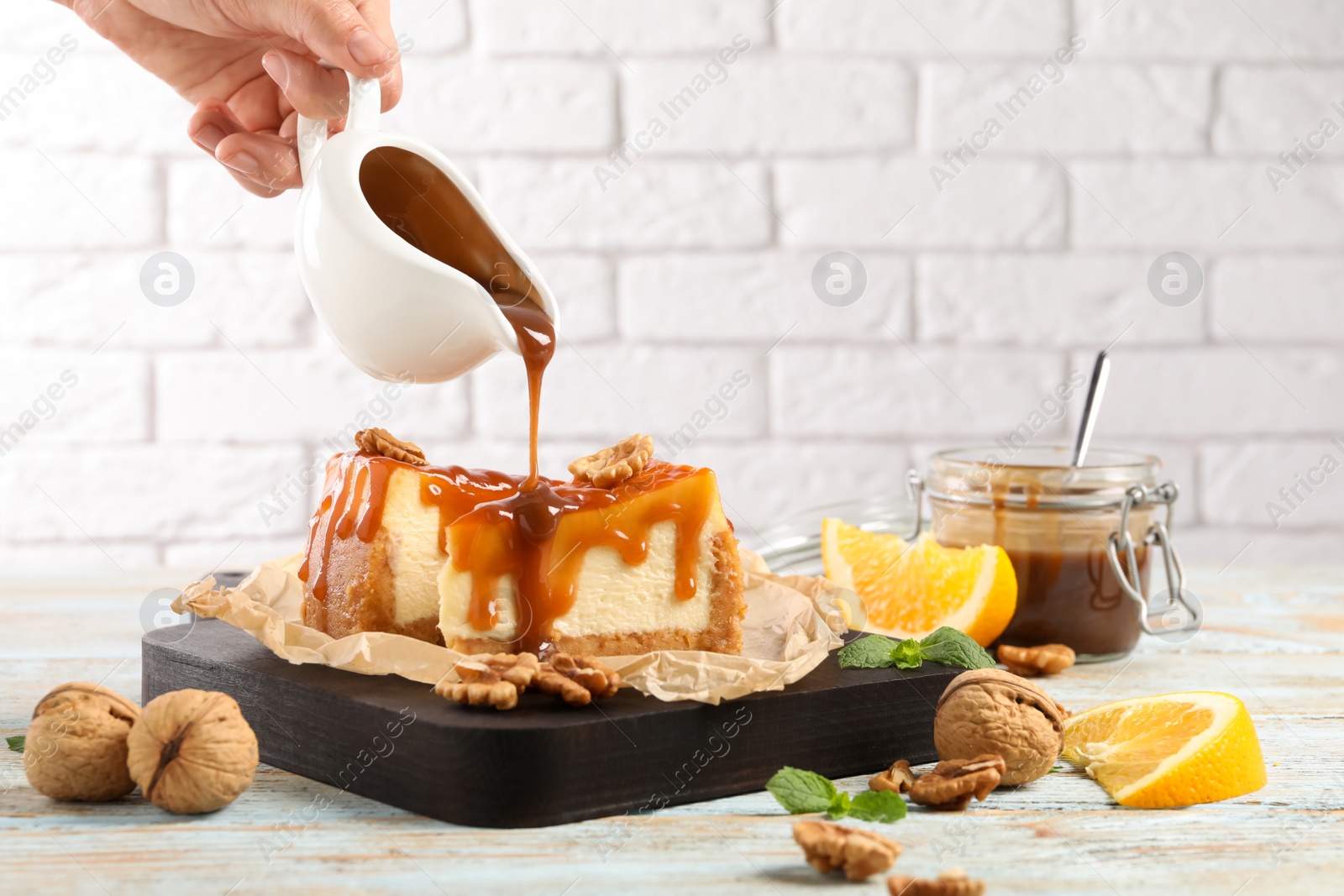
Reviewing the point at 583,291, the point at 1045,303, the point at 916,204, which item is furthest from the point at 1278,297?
the point at 583,291

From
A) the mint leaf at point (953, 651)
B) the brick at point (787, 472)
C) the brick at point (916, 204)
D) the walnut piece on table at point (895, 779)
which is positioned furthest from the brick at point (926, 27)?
the walnut piece on table at point (895, 779)

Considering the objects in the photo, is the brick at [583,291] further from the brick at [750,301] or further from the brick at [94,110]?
the brick at [94,110]

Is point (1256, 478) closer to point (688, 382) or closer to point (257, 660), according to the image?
point (688, 382)

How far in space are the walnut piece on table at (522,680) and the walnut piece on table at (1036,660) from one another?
73 cm

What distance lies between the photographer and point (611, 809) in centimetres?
132

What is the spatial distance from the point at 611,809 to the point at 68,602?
1.53 meters

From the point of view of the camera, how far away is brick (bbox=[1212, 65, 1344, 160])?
10.6 feet

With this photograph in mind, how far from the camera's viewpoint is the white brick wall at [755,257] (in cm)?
300

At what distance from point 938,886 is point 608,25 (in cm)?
244

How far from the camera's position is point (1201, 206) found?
324 cm

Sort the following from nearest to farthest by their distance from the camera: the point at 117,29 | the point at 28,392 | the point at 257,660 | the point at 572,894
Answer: the point at 572,894, the point at 257,660, the point at 117,29, the point at 28,392

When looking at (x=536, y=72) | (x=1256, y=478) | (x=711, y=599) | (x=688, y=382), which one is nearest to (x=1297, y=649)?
(x=711, y=599)

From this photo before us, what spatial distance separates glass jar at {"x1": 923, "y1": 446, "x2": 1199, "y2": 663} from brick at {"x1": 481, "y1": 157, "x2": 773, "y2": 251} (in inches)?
49.1

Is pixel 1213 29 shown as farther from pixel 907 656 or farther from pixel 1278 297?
pixel 907 656
